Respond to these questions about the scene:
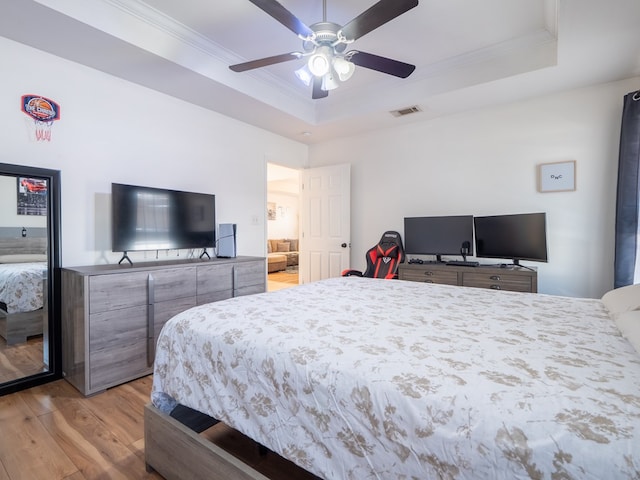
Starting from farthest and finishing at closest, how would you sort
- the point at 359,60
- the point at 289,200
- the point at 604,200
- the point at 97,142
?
the point at 289,200, the point at 604,200, the point at 97,142, the point at 359,60

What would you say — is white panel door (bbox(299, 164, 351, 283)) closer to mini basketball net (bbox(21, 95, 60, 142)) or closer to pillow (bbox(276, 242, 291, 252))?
mini basketball net (bbox(21, 95, 60, 142))

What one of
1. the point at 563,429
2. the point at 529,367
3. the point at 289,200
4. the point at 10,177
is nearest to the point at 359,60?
the point at 529,367

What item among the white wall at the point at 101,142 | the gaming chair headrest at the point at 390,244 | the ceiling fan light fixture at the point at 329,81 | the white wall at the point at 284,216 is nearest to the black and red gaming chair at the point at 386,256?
the gaming chair headrest at the point at 390,244

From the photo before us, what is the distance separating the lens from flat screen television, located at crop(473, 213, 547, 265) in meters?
3.07

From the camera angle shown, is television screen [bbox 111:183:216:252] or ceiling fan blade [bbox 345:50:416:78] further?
television screen [bbox 111:183:216:252]

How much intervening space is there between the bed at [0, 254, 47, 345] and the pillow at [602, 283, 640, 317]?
3.65 meters

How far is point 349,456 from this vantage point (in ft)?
2.97

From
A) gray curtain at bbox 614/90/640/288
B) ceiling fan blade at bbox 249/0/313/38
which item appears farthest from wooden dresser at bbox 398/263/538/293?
ceiling fan blade at bbox 249/0/313/38

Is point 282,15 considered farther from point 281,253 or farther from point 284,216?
point 284,216

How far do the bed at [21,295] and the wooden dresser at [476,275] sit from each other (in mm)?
3358

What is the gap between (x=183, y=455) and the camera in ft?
4.35

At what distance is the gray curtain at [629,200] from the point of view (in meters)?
2.74

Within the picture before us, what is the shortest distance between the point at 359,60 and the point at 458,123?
2.10 metres

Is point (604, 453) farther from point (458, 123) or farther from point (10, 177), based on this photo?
point (458, 123)
